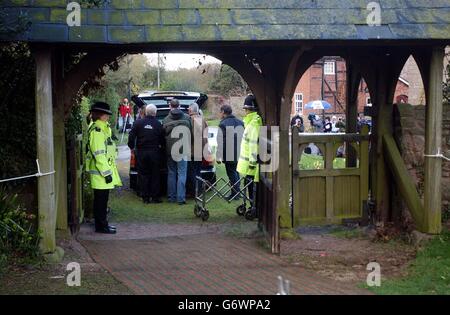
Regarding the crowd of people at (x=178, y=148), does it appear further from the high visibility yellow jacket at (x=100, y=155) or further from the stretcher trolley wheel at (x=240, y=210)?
the high visibility yellow jacket at (x=100, y=155)

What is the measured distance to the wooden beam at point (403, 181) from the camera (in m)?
9.24

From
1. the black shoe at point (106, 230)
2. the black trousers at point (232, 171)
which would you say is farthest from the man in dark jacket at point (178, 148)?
the black shoe at point (106, 230)

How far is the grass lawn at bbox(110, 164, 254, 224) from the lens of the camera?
12.0 meters

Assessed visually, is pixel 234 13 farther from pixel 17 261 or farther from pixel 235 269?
pixel 17 261

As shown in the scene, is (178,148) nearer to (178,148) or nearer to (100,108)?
(178,148)

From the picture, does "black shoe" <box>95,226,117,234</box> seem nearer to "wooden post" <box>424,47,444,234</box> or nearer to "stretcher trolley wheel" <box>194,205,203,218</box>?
"stretcher trolley wheel" <box>194,205,203,218</box>

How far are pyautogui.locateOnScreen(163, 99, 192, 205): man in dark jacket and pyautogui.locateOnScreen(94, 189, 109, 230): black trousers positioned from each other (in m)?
3.32

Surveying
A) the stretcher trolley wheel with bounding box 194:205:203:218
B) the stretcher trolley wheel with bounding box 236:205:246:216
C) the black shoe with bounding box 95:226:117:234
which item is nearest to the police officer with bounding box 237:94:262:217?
the stretcher trolley wheel with bounding box 236:205:246:216


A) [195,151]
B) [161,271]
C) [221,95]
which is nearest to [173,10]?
[161,271]

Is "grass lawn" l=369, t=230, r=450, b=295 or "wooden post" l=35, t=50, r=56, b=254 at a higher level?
"wooden post" l=35, t=50, r=56, b=254

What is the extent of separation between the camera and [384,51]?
10.1 m

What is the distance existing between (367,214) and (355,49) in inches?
98.8

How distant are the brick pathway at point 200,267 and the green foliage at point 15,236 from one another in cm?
85

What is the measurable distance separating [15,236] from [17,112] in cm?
166
